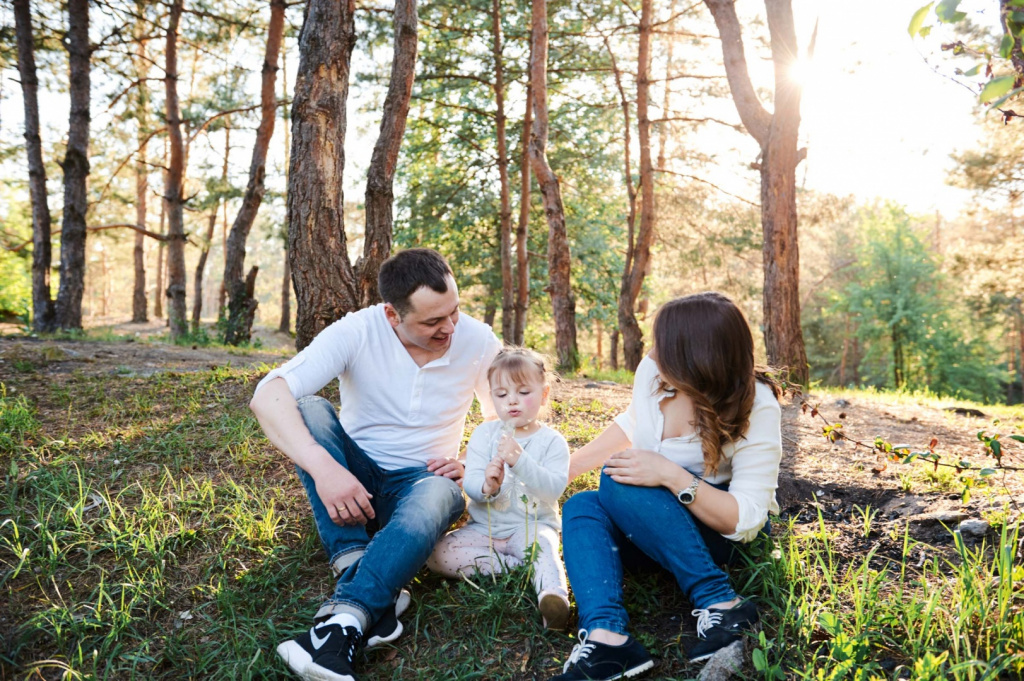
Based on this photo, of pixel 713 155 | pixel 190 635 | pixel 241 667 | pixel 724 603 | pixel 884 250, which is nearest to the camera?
pixel 724 603

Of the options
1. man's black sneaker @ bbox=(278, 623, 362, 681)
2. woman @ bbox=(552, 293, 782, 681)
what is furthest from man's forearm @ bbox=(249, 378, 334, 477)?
woman @ bbox=(552, 293, 782, 681)

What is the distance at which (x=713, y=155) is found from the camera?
42.5 ft

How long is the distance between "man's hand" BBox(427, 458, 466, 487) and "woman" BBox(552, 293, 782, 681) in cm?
58

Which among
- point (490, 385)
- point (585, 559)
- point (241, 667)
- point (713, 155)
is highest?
point (713, 155)

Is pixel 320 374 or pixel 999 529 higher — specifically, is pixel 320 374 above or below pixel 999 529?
above

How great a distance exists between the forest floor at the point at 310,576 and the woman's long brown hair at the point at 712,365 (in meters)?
0.55

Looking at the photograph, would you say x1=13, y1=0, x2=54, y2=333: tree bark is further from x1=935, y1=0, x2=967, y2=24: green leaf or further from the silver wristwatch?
x1=935, y1=0, x2=967, y2=24: green leaf

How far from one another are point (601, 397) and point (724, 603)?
143 inches

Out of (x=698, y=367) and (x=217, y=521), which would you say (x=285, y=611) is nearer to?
(x=217, y=521)

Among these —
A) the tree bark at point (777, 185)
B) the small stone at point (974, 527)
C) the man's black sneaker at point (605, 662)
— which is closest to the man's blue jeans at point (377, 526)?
the man's black sneaker at point (605, 662)

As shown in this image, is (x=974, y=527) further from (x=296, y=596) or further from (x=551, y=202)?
(x=551, y=202)

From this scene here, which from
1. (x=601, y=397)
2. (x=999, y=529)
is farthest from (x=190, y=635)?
(x=601, y=397)

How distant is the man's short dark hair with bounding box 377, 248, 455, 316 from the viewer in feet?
8.95

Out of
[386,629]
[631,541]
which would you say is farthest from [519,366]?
[386,629]
